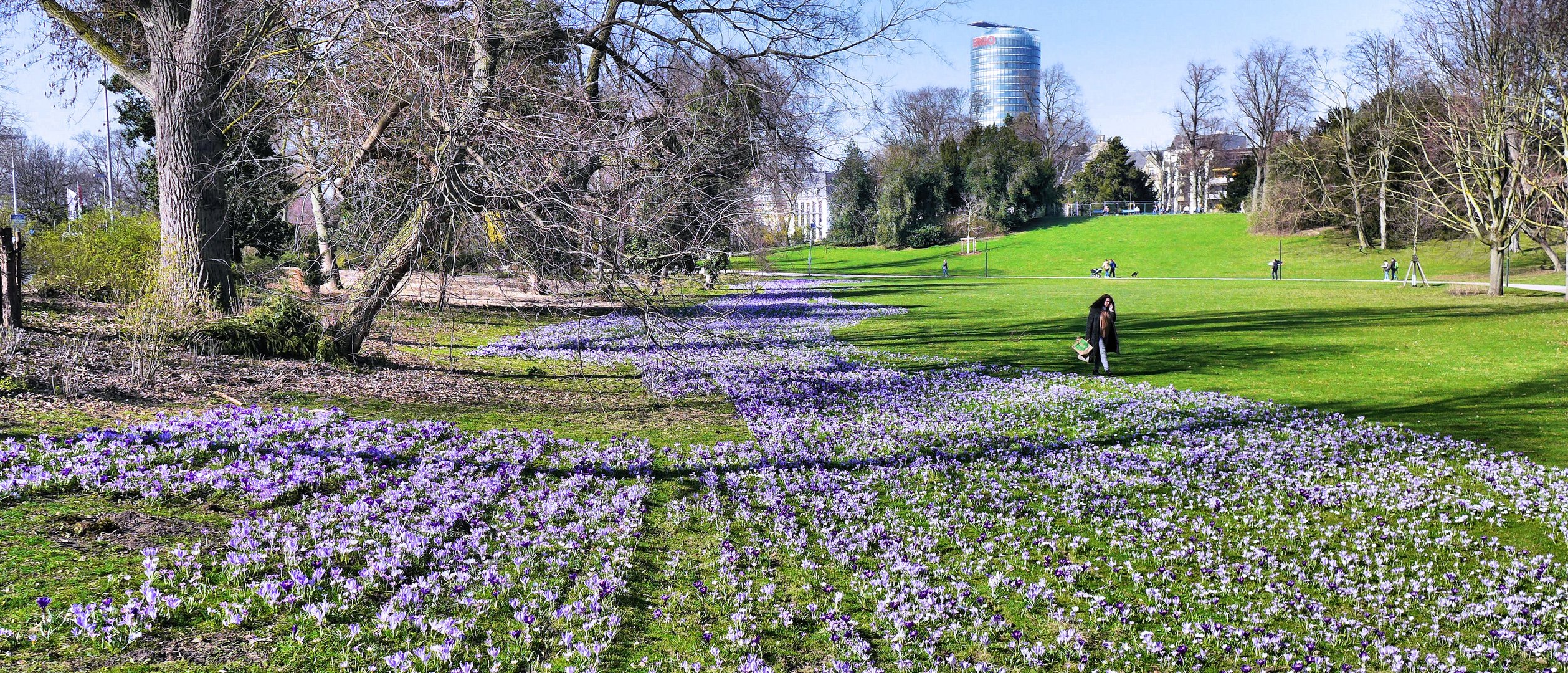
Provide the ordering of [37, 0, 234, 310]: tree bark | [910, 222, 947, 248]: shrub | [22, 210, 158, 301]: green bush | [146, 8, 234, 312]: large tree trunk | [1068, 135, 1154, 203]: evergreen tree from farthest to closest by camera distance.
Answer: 1. [1068, 135, 1154, 203]: evergreen tree
2. [910, 222, 947, 248]: shrub
3. [22, 210, 158, 301]: green bush
4. [146, 8, 234, 312]: large tree trunk
5. [37, 0, 234, 310]: tree bark

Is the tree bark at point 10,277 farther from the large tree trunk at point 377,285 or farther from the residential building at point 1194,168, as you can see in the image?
the residential building at point 1194,168

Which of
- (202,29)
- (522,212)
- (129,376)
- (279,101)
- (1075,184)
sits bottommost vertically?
(129,376)

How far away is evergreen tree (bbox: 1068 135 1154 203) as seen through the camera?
96688mm

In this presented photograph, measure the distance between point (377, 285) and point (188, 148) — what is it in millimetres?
4258

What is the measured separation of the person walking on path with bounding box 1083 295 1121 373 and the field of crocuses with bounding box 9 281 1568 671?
16.7ft

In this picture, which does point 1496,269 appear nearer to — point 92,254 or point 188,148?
point 188,148

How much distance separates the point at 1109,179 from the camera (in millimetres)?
96812

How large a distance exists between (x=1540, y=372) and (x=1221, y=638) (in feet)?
47.8

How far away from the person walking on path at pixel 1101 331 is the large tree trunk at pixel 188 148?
43.7 ft

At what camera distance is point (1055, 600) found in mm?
5480

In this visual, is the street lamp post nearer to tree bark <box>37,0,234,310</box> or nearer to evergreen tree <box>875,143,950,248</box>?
tree bark <box>37,0,234,310</box>

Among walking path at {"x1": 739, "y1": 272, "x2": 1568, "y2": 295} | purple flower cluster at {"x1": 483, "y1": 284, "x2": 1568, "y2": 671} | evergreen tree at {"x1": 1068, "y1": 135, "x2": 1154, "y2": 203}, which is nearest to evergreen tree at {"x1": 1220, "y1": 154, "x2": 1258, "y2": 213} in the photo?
evergreen tree at {"x1": 1068, "y1": 135, "x2": 1154, "y2": 203}

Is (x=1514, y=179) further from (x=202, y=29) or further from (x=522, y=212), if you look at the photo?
(x=202, y=29)

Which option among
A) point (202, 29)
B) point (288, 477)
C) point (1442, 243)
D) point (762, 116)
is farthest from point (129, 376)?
point (1442, 243)
